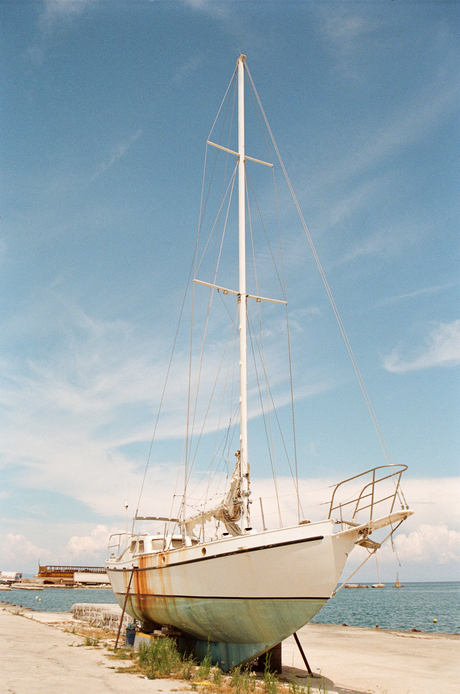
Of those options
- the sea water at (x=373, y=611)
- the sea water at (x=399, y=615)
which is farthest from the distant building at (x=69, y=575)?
the sea water at (x=399, y=615)

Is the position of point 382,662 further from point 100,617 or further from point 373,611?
point 373,611

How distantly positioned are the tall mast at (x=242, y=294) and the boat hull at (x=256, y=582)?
5.77 ft

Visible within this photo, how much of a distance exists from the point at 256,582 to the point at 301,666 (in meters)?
5.17

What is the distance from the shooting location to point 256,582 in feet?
36.9

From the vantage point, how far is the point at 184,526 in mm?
16297

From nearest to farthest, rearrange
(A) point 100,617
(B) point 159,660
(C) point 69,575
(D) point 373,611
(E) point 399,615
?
(B) point 159,660 < (A) point 100,617 < (E) point 399,615 < (D) point 373,611 < (C) point 69,575

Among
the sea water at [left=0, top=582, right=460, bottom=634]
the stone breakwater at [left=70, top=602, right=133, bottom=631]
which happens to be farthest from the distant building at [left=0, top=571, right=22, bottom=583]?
the stone breakwater at [left=70, top=602, right=133, bottom=631]

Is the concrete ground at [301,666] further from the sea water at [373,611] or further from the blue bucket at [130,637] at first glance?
the sea water at [373,611]

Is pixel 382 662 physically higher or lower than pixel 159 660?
lower

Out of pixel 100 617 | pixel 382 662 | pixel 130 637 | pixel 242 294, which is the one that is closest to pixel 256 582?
pixel 130 637

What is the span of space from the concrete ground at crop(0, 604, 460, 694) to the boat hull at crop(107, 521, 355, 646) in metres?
1.63

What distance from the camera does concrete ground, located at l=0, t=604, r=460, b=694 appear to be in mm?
9930

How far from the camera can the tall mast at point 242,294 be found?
45.3 feet

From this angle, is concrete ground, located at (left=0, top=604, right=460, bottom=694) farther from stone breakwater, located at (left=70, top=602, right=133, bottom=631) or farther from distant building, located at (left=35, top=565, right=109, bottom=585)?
distant building, located at (left=35, top=565, right=109, bottom=585)
